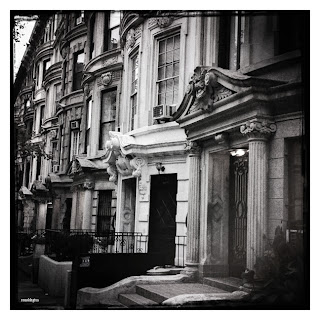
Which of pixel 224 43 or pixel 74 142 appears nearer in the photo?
pixel 224 43

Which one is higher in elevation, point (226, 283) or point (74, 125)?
point (74, 125)

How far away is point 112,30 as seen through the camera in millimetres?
7219

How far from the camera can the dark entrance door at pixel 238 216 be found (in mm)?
6586

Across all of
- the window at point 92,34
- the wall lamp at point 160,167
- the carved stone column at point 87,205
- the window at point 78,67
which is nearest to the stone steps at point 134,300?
the carved stone column at point 87,205

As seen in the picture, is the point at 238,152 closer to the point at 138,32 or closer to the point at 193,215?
the point at 193,215

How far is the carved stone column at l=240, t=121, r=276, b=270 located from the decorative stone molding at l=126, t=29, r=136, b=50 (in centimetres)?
228

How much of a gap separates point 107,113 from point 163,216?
186 centimetres

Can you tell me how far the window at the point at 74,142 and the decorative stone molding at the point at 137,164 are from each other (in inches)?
33.4

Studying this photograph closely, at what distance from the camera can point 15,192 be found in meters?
6.52

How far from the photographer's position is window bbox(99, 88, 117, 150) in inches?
302

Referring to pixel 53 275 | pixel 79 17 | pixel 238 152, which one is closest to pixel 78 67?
pixel 79 17

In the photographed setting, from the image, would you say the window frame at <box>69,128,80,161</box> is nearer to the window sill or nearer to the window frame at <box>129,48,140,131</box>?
the window frame at <box>129,48,140,131</box>

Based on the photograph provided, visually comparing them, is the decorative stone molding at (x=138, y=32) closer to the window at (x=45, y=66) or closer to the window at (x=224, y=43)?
the window at (x=224, y=43)
